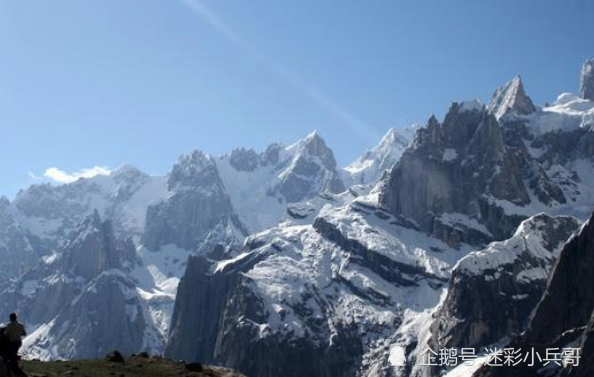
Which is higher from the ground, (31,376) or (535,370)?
(535,370)

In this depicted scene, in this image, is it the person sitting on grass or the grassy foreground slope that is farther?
the grassy foreground slope

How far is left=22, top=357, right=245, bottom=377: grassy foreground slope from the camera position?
66375mm

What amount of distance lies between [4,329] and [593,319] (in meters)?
155

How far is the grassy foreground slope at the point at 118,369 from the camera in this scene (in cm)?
6638

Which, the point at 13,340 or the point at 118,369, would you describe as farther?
the point at 118,369

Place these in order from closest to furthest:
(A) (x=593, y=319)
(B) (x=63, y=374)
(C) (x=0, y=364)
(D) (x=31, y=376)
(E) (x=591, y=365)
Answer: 1. (C) (x=0, y=364)
2. (D) (x=31, y=376)
3. (B) (x=63, y=374)
4. (E) (x=591, y=365)
5. (A) (x=593, y=319)

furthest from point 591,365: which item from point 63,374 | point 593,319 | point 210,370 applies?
point 63,374

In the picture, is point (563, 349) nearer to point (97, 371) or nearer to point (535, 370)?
point (535, 370)

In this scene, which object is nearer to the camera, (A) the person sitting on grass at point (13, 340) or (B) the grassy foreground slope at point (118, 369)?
(A) the person sitting on grass at point (13, 340)

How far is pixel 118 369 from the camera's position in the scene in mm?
69438

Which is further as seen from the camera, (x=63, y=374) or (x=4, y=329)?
(x=63, y=374)

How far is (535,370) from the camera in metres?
195

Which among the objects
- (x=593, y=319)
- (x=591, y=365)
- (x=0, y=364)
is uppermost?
(x=593, y=319)

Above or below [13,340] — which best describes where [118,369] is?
above
